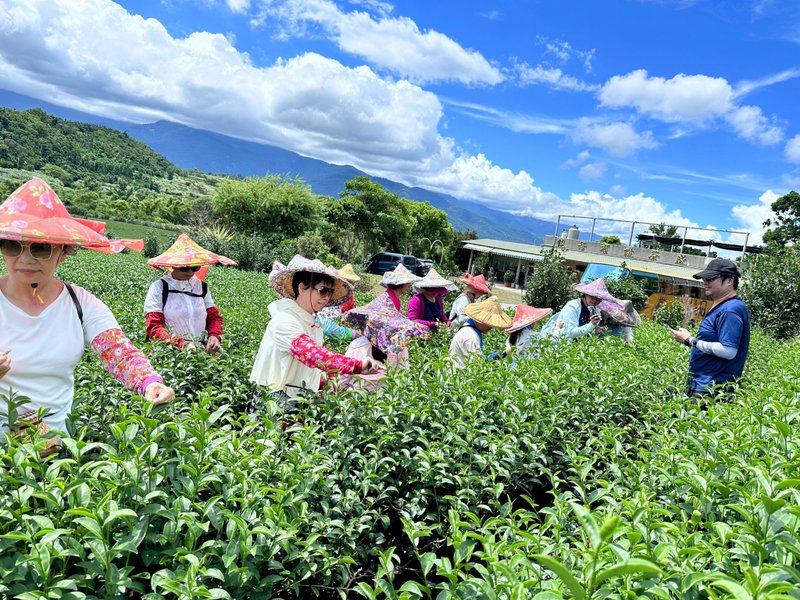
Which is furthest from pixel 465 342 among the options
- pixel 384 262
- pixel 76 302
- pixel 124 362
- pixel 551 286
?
pixel 384 262

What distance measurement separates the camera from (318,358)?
2.92 metres

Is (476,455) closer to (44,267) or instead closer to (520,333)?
(44,267)

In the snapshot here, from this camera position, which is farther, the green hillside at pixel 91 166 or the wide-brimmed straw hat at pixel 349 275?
the green hillside at pixel 91 166

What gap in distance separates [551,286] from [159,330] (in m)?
12.1

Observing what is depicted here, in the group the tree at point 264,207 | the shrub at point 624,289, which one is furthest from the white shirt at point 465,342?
the tree at point 264,207

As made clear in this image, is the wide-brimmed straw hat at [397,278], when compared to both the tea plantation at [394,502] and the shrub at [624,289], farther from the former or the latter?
the shrub at [624,289]

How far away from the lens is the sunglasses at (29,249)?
2.01m

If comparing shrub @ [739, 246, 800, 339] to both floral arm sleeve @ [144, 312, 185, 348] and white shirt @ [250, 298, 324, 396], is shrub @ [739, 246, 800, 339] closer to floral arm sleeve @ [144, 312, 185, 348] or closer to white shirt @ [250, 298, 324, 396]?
white shirt @ [250, 298, 324, 396]

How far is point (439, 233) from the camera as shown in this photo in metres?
60.5

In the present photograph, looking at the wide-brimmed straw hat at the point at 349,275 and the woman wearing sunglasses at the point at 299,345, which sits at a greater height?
the wide-brimmed straw hat at the point at 349,275

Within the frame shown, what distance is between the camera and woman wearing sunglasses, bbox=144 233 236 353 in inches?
177

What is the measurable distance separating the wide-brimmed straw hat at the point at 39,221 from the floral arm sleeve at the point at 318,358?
1116mm

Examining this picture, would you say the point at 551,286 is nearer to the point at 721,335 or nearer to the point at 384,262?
the point at 721,335

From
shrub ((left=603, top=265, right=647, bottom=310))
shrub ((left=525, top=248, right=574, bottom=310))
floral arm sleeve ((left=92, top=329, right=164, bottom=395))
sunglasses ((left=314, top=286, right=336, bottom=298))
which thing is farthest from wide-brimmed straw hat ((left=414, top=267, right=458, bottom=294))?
shrub ((left=603, top=265, right=647, bottom=310))
